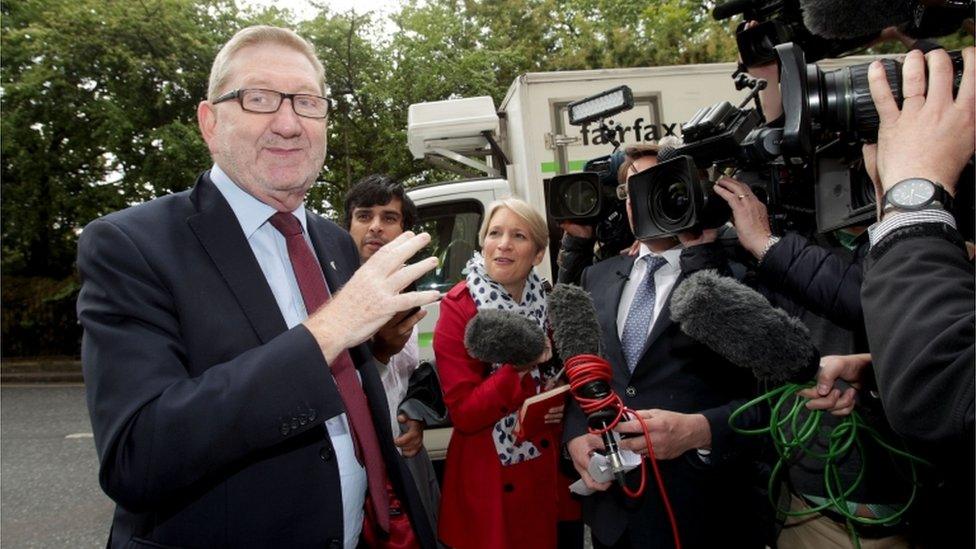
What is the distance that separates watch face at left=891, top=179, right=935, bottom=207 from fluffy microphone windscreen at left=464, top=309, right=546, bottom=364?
1274mm

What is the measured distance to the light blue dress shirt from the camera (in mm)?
1481

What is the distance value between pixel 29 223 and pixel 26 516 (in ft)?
34.4

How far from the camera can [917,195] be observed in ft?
3.48

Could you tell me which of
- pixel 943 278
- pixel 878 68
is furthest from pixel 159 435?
pixel 878 68

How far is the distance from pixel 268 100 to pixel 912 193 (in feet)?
4.50

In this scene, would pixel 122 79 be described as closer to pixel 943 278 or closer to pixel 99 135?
pixel 99 135

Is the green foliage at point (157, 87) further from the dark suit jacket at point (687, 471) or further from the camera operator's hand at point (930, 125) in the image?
the camera operator's hand at point (930, 125)

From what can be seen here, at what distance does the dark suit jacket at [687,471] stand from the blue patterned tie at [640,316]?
0.19ft

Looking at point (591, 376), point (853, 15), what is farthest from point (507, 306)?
point (853, 15)

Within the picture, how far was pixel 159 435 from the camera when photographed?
1125 mm

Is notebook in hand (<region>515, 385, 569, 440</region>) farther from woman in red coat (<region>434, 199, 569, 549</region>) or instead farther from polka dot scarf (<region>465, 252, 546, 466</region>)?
polka dot scarf (<region>465, 252, 546, 466</region>)

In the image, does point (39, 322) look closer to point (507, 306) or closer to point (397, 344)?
point (507, 306)

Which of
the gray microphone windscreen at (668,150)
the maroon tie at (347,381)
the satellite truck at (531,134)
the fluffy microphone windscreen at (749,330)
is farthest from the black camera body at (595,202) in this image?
the satellite truck at (531,134)

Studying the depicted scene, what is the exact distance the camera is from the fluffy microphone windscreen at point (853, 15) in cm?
145
